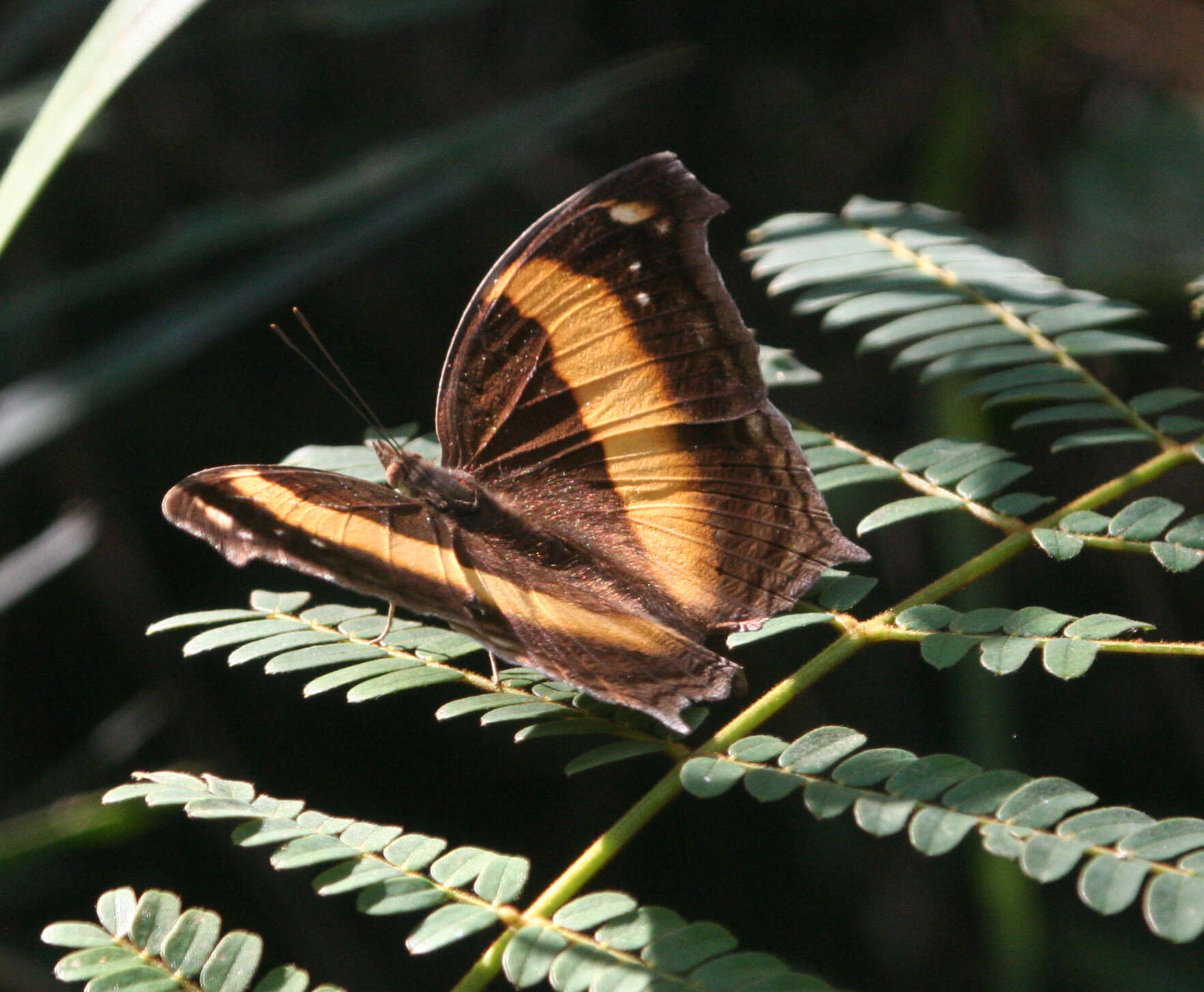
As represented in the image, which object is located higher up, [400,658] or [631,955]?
[400,658]

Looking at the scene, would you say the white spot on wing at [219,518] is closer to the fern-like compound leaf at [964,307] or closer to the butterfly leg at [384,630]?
the butterfly leg at [384,630]

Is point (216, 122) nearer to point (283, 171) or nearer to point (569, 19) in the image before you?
point (283, 171)

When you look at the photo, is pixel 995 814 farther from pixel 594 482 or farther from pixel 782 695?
pixel 594 482

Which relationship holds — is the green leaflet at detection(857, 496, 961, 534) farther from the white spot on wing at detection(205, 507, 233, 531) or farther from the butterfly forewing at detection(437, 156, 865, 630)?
the white spot on wing at detection(205, 507, 233, 531)

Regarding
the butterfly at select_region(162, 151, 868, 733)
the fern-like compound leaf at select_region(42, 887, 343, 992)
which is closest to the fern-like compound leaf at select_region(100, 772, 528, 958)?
the fern-like compound leaf at select_region(42, 887, 343, 992)

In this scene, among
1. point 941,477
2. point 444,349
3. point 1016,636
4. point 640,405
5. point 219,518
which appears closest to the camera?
point 1016,636

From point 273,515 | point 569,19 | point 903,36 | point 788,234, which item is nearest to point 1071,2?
point 903,36

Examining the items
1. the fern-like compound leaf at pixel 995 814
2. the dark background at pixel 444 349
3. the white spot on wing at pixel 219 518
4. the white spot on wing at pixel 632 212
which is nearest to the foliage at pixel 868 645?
the fern-like compound leaf at pixel 995 814

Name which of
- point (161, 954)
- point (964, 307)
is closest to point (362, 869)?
point (161, 954)
